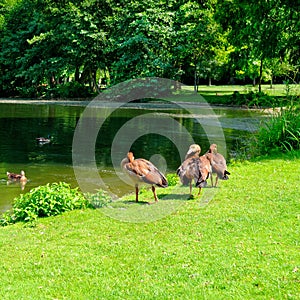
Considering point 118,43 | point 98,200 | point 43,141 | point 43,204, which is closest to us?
point 43,204

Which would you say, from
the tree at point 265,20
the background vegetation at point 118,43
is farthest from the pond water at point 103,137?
the background vegetation at point 118,43

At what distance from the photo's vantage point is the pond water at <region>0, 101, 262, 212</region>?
574 inches

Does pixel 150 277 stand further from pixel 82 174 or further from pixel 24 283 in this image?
pixel 82 174

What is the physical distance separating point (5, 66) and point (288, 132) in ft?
148

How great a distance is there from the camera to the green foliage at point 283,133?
12.4 metres

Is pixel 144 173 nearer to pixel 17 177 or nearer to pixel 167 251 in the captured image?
pixel 167 251

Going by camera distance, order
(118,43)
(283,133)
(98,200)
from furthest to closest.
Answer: (118,43) < (283,133) < (98,200)

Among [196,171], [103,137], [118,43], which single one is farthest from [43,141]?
[118,43]

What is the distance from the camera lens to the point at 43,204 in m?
8.23

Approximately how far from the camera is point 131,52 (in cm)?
4256

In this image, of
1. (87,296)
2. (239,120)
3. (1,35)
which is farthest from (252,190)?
(1,35)

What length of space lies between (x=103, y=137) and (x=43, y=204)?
14.5m

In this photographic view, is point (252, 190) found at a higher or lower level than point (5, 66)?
lower

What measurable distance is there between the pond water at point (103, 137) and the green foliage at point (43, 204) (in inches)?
95.1
